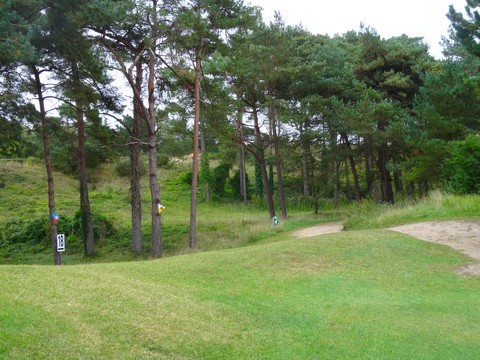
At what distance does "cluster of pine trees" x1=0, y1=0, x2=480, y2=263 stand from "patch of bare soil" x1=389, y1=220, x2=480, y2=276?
445cm

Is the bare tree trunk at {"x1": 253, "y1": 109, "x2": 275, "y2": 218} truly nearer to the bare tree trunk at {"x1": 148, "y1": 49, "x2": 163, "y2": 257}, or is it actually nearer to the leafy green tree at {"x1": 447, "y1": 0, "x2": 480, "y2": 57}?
the bare tree trunk at {"x1": 148, "y1": 49, "x2": 163, "y2": 257}

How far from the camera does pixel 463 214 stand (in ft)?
60.0

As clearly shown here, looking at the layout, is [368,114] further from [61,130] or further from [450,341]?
[450,341]

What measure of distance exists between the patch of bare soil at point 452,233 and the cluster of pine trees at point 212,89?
4.45m

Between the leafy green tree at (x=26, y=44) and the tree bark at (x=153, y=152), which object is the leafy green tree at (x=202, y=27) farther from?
the leafy green tree at (x=26, y=44)

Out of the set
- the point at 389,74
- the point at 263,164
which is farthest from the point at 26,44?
the point at 389,74

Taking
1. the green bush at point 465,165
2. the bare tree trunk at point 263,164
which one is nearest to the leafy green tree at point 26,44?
the bare tree trunk at point 263,164

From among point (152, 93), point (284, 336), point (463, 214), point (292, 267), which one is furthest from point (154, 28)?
point (284, 336)

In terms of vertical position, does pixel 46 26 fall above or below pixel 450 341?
above

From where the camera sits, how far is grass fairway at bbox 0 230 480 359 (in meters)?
5.68

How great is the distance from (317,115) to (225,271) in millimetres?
23273

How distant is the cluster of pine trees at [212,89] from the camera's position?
1764cm

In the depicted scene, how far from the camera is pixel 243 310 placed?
7910mm

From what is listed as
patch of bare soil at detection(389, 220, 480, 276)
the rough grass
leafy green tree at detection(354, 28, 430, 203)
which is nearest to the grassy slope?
patch of bare soil at detection(389, 220, 480, 276)
